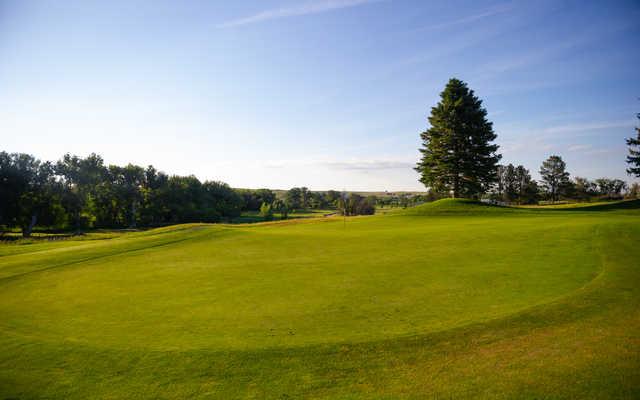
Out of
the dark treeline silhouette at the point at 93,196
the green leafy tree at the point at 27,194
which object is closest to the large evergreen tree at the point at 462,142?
the dark treeline silhouette at the point at 93,196

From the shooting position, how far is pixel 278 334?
20.1 ft

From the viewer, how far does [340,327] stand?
6336mm

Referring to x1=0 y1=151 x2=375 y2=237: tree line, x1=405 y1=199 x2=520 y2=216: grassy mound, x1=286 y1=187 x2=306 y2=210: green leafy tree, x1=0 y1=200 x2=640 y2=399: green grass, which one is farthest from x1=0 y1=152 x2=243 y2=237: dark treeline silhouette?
x1=405 y1=199 x2=520 y2=216: grassy mound

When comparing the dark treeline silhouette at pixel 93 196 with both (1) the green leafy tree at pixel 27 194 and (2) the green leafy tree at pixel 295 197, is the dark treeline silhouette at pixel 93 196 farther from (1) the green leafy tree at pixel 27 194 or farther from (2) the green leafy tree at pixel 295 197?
(2) the green leafy tree at pixel 295 197

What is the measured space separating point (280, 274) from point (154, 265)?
250 inches

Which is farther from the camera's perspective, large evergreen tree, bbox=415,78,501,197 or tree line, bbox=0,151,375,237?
tree line, bbox=0,151,375,237

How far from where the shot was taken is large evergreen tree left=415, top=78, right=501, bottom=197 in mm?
43344

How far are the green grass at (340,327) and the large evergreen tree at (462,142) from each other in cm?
3352

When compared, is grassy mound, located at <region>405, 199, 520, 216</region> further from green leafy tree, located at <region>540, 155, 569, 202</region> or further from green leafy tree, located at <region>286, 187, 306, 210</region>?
green leafy tree, located at <region>286, 187, 306, 210</region>

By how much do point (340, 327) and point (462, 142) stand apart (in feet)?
145

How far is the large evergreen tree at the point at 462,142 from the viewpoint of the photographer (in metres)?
43.3

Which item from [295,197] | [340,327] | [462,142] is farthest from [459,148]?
[295,197]

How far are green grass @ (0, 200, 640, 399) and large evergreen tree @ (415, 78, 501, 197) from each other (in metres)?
33.5

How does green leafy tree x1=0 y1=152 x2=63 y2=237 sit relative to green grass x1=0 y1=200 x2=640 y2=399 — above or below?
above
